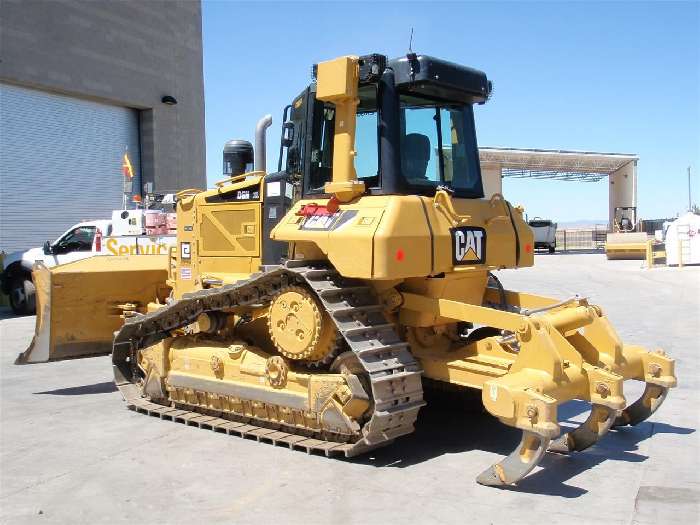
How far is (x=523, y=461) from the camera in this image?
520 centimetres

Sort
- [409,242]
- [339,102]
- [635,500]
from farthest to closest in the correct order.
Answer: [339,102] < [409,242] < [635,500]

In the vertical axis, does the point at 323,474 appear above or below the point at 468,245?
below

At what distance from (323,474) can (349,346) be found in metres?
1.03

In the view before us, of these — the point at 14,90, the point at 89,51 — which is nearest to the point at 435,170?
the point at 14,90

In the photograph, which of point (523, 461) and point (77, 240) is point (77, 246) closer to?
point (77, 240)

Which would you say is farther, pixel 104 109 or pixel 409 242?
pixel 104 109

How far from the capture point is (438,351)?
6.58 m

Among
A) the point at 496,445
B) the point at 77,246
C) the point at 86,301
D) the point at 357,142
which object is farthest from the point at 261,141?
the point at 77,246

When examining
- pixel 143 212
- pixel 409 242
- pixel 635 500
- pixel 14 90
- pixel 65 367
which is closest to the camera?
pixel 635 500

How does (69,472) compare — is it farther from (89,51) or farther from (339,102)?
(89,51)

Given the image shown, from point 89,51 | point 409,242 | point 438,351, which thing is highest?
point 89,51

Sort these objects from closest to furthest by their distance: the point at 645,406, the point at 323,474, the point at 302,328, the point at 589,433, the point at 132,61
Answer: the point at 323,474 → the point at 589,433 → the point at 302,328 → the point at 645,406 → the point at 132,61

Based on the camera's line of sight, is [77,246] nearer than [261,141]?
No

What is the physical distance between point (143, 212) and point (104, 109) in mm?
9910
